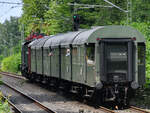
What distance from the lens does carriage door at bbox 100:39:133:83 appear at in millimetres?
15180

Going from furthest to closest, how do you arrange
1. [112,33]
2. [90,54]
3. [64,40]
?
[64,40]
[90,54]
[112,33]

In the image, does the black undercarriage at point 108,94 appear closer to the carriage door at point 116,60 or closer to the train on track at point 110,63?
the train on track at point 110,63

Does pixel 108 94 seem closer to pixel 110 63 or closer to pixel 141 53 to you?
pixel 110 63

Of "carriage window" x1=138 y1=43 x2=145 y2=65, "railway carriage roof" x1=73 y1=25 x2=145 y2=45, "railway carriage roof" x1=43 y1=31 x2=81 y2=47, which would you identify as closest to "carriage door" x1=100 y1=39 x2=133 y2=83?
"railway carriage roof" x1=73 y1=25 x2=145 y2=45

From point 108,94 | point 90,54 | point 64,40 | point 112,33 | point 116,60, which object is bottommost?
point 108,94

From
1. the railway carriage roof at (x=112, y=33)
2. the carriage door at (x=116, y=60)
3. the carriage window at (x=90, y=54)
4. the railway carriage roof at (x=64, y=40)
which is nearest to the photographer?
the carriage door at (x=116, y=60)

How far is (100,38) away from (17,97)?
7378 mm

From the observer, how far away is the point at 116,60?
15.2 m

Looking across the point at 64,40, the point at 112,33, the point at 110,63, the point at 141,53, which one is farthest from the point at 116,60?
the point at 64,40

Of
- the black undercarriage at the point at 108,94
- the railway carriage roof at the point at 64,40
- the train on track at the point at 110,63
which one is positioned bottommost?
the black undercarriage at the point at 108,94

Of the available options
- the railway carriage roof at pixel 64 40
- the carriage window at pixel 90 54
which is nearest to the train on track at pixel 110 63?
the carriage window at pixel 90 54

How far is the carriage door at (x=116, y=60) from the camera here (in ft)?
49.8

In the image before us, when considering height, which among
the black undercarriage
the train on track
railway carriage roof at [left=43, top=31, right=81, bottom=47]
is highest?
railway carriage roof at [left=43, top=31, right=81, bottom=47]

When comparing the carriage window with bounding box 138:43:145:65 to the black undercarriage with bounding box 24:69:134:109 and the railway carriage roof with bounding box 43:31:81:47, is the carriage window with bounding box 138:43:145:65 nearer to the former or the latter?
the black undercarriage with bounding box 24:69:134:109
